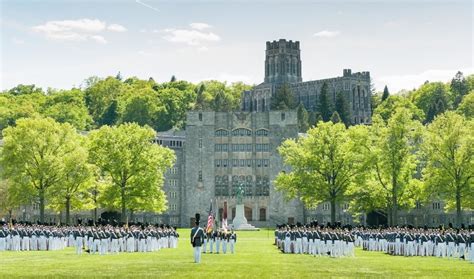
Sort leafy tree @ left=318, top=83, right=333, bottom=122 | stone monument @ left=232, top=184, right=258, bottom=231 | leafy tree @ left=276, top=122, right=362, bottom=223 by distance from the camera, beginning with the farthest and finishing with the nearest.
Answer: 1. leafy tree @ left=318, top=83, right=333, bottom=122
2. stone monument @ left=232, top=184, right=258, bottom=231
3. leafy tree @ left=276, top=122, right=362, bottom=223

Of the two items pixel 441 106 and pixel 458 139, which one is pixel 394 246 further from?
pixel 441 106

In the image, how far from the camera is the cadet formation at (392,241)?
4584cm

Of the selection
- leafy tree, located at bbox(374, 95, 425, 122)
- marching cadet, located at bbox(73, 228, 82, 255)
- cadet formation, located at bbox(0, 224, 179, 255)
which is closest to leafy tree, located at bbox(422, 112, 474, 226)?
cadet formation, located at bbox(0, 224, 179, 255)

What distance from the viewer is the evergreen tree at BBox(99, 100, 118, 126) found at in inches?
7244

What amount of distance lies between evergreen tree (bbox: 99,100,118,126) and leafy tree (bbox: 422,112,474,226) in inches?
4401

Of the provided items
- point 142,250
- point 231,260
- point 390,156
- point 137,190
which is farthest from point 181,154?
point 231,260

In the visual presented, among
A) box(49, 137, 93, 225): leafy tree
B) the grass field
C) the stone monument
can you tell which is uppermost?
box(49, 137, 93, 225): leafy tree

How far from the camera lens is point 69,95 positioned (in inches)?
7667

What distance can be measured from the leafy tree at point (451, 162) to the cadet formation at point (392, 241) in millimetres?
25971

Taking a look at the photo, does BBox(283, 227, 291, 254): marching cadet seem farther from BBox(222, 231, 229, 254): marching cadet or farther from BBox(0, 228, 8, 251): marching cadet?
BBox(0, 228, 8, 251): marching cadet

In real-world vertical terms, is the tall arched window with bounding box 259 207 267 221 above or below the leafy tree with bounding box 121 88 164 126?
below

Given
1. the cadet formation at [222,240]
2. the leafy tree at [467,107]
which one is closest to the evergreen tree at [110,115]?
the leafy tree at [467,107]

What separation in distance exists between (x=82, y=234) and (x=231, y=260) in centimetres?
1193

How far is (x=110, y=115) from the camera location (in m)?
185
